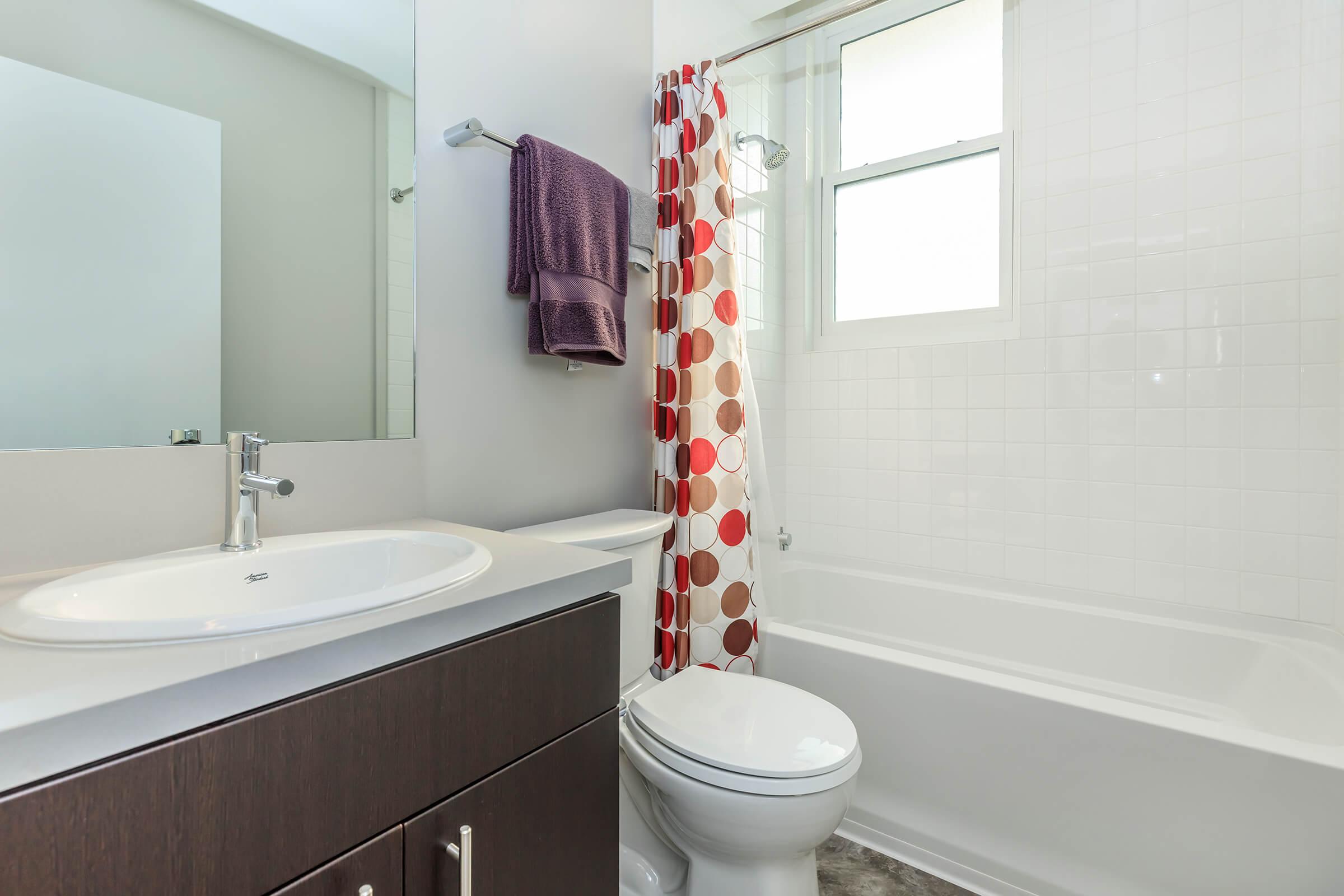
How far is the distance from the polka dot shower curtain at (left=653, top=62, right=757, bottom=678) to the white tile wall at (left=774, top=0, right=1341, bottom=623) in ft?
2.92

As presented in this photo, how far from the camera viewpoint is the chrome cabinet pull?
2.17 ft

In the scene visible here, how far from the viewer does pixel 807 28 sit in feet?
5.97

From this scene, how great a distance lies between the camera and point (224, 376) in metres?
1.01

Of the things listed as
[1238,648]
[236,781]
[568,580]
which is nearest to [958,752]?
[1238,648]

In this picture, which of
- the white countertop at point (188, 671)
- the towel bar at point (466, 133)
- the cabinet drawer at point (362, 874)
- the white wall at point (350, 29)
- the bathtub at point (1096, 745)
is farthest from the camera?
the towel bar at point (466, 133)

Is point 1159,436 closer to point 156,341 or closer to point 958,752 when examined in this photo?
point 958,752

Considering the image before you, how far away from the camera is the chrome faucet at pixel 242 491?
Answer: 898mm

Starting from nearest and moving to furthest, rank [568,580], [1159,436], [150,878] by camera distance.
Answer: [150,878] → [568,580] → [1159,436]

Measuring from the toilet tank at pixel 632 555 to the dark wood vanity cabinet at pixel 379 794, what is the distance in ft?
1.43

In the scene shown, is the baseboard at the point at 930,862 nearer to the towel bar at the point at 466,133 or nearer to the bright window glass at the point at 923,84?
the towel bar at the point at 466,133

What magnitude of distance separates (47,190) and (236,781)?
82 cm

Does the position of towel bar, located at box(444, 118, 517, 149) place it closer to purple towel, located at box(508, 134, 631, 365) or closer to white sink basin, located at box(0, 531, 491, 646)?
purple towel, located at box(508, 134, 631, 365)

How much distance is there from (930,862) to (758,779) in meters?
0.76

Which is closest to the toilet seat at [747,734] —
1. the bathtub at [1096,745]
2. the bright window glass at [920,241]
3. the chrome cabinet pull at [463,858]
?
the bathtub at [1096,745]
